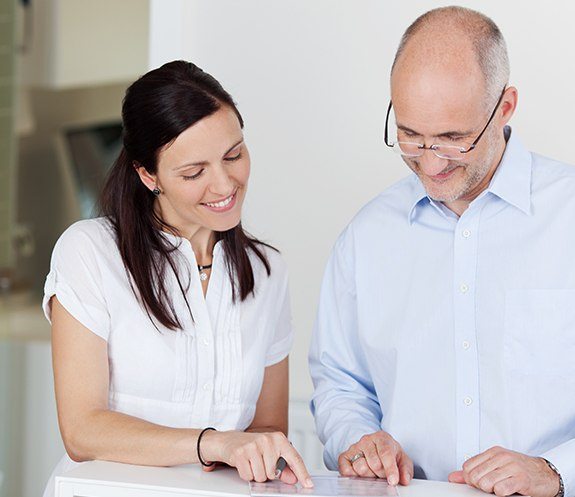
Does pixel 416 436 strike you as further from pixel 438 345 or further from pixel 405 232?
pixel 405 232

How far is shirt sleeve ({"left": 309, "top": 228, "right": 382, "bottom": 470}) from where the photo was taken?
191 cm

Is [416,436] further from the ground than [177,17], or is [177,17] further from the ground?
[177,17]

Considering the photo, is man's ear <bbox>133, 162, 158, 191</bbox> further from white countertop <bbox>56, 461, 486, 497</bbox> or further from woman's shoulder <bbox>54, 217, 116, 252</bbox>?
white countertop <bbox>56, 461, 486, 497</bbox>

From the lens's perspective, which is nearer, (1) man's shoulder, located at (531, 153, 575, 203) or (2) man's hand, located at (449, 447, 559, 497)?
(2) man's hand, located at (449, 447, 559, 497)

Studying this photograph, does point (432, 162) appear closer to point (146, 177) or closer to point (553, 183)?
point (553, 183)

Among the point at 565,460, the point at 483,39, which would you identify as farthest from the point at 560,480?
the point at 483,39

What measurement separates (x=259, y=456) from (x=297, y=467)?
59 mm

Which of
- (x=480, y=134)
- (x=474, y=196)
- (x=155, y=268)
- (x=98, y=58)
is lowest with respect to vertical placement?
(x=98, y=58)

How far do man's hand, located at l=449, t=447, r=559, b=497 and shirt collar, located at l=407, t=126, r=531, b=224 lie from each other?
449mm

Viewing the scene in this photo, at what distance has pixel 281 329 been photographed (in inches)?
80.7

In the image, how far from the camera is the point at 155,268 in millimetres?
1884

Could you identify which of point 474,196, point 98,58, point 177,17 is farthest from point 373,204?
point 98,58

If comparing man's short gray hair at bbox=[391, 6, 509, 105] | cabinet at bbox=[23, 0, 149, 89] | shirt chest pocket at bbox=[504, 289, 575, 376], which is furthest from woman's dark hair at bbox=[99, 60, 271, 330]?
cabinet at bbox=[23, 0, 149, 89]

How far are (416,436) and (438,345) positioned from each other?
0.54ft
